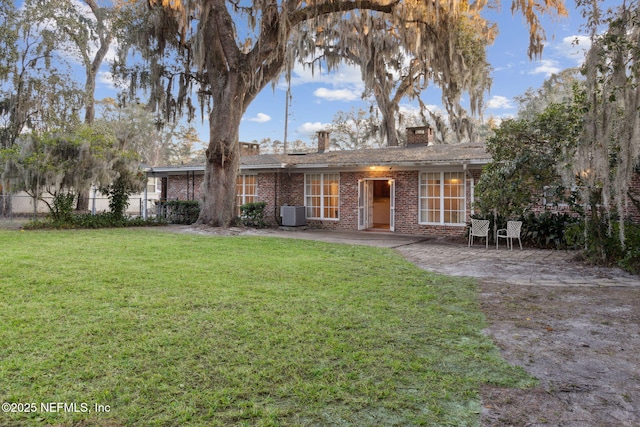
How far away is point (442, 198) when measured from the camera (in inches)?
526

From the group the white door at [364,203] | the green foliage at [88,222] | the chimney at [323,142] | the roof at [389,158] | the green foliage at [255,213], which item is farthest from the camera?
the chimney at [323,142]

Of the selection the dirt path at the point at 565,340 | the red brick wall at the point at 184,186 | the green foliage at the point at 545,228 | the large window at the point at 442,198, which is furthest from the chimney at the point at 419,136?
the dirt path at the point at 565,340

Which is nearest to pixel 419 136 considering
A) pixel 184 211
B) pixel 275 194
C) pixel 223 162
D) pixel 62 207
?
pixel 275 194

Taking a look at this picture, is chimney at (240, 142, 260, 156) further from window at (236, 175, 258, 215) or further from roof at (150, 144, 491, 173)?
window at (236, 175, 258, 215)

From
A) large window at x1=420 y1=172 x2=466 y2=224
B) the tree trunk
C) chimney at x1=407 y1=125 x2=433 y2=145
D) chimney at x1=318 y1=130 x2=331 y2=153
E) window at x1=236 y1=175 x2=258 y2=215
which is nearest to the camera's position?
the tree trunk

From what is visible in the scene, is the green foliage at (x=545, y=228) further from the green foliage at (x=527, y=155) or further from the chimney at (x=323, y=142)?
the chimney at (x=323, y=142)

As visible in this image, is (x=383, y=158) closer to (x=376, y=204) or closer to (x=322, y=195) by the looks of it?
(x=322, y=195)

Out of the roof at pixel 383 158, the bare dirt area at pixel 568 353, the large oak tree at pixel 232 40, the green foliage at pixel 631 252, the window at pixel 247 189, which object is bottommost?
the bare dirt area at pixel 568 353

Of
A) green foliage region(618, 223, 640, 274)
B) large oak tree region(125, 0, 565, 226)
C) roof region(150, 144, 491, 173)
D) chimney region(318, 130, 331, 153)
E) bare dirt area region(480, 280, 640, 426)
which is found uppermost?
large oak tree region(125, 0, 565, 226)

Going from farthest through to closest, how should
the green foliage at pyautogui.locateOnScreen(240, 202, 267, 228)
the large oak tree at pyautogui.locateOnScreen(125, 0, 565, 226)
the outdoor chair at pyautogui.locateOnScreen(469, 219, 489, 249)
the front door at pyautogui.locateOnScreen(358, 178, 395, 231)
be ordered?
the green foliage at pyautogui.locateOnScreen(240, 202, 267, 228) → the front door at pyautogui.locateOnScreen(358, 178, 395, 231) → the large oak tree at pyautogui.locateOnScreen(125, 0, 565, 226) → the outdoor chair at pyautogui.locateOnScreen(469, 219, 489, 249)

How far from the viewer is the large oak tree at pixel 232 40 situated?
1193 cm

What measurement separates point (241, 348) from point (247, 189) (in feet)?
45.9

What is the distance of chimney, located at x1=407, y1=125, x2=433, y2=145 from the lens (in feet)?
53.6

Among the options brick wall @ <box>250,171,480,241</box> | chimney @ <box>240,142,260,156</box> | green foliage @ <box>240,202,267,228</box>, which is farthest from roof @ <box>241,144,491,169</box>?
chimney @ <box>240,142,260,156</box>
